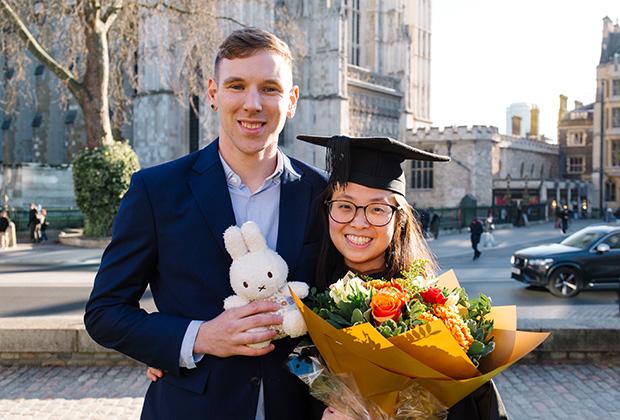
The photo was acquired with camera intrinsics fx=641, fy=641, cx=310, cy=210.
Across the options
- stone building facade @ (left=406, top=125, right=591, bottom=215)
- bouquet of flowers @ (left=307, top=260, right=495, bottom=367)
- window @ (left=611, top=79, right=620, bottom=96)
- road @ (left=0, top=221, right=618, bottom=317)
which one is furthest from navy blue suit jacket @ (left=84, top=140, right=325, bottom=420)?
window @ (left=611, top=79, right=620, bottom=96)

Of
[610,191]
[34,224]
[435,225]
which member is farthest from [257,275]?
[610,191]

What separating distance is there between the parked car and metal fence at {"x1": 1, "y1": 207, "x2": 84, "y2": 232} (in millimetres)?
16900

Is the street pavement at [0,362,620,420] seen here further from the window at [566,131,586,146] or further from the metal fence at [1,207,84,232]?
the window at [566,131,586,146]

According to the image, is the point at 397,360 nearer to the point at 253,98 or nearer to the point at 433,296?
the point at 433,296

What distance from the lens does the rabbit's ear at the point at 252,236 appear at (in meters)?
2.23

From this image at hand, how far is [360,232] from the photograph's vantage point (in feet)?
7.88

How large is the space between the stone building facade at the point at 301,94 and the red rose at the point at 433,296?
66.7ft

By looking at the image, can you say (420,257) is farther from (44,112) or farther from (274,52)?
(44,112)

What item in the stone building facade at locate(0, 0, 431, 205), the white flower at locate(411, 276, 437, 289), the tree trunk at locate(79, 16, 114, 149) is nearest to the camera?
the white flower at locate(411, 276, 437, 289)

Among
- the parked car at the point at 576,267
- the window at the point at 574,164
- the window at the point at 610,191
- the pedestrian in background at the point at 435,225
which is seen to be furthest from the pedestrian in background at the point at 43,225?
the window at the point at 574,164

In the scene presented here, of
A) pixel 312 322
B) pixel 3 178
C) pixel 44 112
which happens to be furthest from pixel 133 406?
pixel 44 112

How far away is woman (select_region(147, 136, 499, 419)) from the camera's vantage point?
241 cm

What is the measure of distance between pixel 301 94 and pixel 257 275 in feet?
105

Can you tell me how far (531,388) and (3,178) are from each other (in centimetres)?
2218
